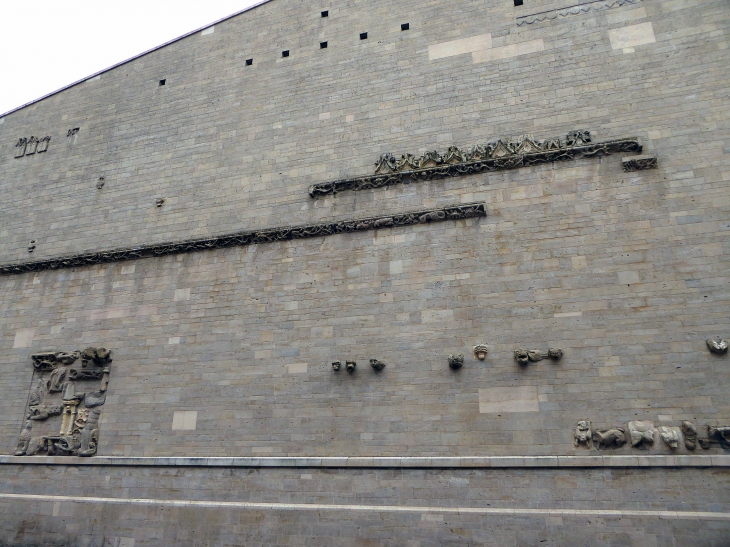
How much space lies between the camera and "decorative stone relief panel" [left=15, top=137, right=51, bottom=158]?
14.5m

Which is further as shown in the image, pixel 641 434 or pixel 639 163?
pixel 639 163

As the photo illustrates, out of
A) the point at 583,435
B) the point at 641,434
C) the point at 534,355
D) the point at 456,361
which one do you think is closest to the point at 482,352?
the point at 456,361

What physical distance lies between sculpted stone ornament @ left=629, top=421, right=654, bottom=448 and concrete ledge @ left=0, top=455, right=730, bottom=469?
0.19 m

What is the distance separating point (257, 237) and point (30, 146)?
7.68 m

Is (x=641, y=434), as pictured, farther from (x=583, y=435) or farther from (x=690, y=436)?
(x=583, y=435)

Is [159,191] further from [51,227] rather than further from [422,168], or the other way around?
[422,168]

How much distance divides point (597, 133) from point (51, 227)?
12.0 metres

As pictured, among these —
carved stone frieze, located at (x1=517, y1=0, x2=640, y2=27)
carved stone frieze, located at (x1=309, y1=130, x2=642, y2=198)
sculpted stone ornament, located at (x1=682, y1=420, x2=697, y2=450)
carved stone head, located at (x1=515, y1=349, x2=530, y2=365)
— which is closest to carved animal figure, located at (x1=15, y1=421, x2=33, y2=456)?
carved stone frieze, located at (x1=309, y1=130, x2=642, y2=198)

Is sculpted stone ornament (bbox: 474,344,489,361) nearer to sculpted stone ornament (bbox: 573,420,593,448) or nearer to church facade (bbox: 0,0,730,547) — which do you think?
church facade (bbox: 0,0,730,547)

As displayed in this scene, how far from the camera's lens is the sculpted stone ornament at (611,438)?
8.15m

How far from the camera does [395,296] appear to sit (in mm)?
9969

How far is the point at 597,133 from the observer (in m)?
10.0

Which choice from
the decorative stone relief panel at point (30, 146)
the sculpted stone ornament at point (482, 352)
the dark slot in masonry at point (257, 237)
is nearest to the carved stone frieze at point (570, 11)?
the dark slot in masonry at point (257, 237)

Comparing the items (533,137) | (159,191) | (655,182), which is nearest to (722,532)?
(655,182)
